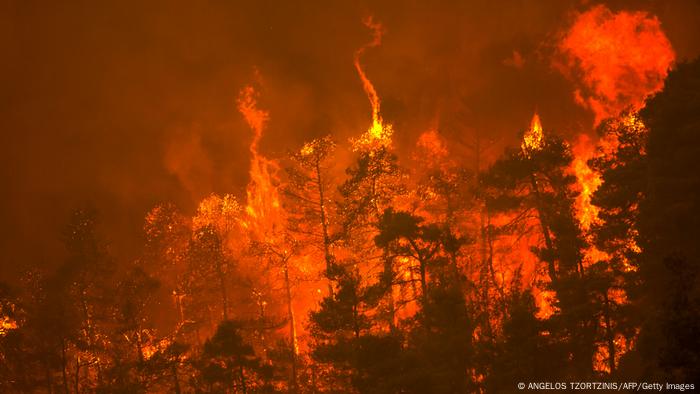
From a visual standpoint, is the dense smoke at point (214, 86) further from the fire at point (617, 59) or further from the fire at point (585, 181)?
the fire at point (585, 181)

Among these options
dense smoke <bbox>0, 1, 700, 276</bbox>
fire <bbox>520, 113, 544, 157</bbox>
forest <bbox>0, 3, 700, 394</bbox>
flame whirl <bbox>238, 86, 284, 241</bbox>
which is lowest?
forest <bbox>0, 3, 700, 394</bbox>

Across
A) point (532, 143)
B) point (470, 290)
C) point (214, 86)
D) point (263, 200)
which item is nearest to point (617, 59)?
point (532, 143)

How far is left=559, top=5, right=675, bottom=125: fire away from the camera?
4069 centimetres

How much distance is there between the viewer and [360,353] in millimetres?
20156

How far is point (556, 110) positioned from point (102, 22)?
6658 centimetres

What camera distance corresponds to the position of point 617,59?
41.7 m

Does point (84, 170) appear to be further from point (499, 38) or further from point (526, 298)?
point (526, 298)

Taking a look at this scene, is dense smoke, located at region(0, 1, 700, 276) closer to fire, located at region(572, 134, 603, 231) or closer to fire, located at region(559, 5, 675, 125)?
fire, located at region(559, 5, 675, 125)

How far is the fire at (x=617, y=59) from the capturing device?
4069cm

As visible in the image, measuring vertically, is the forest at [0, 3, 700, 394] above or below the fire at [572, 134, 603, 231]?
below

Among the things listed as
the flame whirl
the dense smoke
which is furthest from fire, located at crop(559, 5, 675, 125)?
the flame whirl

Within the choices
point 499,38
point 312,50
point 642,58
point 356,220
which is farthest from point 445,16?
point 356,220

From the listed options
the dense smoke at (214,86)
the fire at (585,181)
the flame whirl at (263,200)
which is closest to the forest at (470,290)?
the fire at (585,181)

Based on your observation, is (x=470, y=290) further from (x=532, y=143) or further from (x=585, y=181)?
(x=585, y=181)
